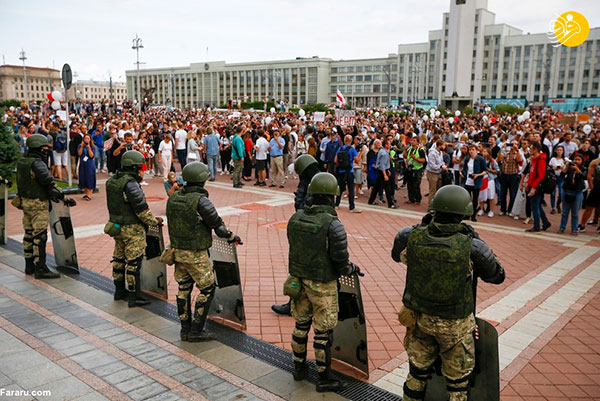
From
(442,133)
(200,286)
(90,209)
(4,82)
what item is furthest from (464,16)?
(4,82)

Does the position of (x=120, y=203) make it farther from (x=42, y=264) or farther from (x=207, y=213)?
(x=42, y=264)

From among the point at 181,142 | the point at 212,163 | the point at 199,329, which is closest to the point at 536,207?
the point at 199,329

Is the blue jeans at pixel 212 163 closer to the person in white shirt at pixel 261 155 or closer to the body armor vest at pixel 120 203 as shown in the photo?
the person in white shirt at pixel 261 155

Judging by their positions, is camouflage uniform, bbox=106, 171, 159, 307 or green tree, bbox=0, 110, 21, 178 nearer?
camouflage uniform, bbox=106, 171, 159, 307

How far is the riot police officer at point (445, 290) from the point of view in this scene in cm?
322

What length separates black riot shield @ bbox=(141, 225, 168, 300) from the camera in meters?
6.14

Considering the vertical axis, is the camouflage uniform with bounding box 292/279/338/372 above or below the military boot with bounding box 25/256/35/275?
above

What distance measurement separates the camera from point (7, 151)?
12602mm

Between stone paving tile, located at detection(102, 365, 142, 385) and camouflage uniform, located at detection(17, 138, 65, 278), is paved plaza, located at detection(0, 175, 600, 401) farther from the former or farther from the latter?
camouflage uniform, located at detection(17, 138, 65, 278)

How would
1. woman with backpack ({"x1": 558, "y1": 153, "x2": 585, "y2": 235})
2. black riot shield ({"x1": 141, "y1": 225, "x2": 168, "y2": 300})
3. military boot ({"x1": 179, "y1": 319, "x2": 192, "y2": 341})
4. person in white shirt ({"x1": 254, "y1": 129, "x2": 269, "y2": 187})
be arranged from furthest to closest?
person in white shirt ({"x1": 254, "y1": 129, "x2": 269, "y2": 187}) < woman with backpack ({"x1": 558, "y1": 153, "x2": 585, "y2": 235}) < black riot shield ({"x1": 141, "y1": 225, "x2": 168, "y2": 300}) < military boot ({"x1": 179, "y1": 319, "x2": 192, "y2": 341})

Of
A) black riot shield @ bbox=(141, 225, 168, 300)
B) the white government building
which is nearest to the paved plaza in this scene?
black riot shield @ bbox=(141, 225, 168, 300)

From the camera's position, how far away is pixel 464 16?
250ft

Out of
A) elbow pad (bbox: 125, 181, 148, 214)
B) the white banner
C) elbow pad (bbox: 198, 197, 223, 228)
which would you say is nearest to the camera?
elbow pad (bbox: 198, 197, 223, 228)

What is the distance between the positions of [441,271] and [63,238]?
6.09m
